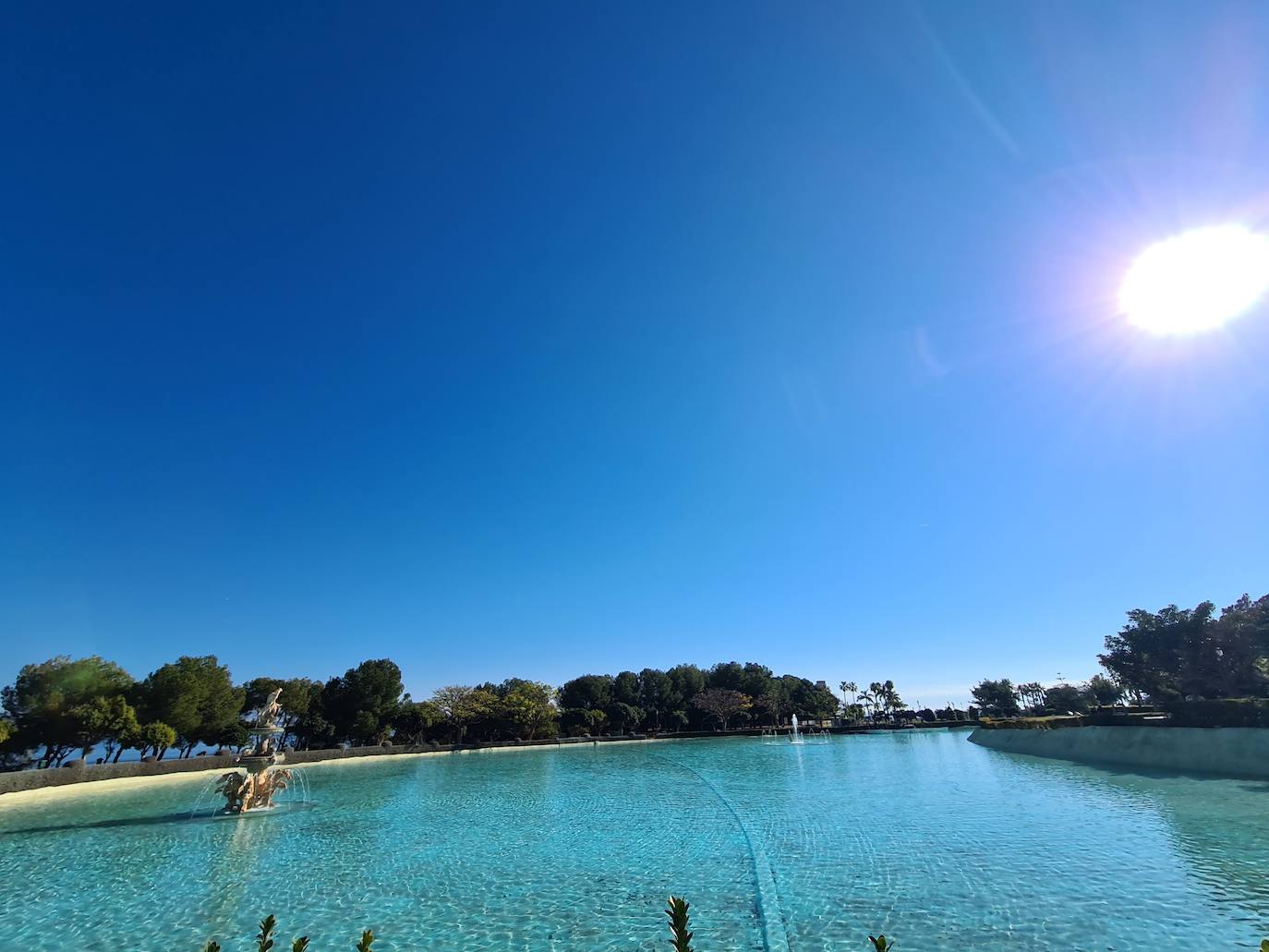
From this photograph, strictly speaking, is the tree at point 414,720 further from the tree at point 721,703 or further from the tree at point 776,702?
the tree at point 776,702

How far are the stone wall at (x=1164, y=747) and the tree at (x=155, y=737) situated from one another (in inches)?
2410

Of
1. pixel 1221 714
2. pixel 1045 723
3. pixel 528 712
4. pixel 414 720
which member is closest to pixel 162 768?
pixel 414 720

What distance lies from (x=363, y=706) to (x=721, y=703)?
155ft

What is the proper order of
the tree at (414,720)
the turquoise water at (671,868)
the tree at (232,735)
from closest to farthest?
the turquoise water at (671,868), the tree at (232,735), the tree at (414,720)

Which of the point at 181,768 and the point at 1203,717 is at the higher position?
the point at 1203,717

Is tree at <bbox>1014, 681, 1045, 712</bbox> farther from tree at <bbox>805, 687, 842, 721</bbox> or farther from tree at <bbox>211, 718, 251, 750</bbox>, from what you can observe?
tree at <bbox>211, 718, 251, 750</bbox>

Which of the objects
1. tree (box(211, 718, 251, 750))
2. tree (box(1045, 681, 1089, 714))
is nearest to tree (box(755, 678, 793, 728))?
tree (box(1045, 681, 1089, 714))

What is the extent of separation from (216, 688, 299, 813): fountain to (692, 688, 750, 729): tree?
65467 mm

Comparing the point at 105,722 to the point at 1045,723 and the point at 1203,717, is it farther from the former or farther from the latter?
the point at 1045,723

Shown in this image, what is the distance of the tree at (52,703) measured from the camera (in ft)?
119

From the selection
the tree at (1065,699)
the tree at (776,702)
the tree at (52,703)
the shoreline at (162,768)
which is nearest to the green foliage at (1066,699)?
the tree at (1065,699)

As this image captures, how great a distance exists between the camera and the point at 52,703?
36.4m

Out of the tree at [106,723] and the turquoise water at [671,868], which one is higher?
the tree at [106,723]

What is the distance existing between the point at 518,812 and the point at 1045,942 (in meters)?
18.3
